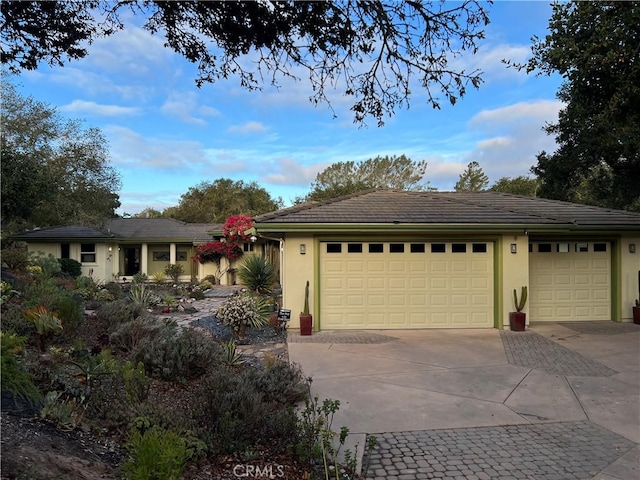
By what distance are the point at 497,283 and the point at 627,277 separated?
3.82 m

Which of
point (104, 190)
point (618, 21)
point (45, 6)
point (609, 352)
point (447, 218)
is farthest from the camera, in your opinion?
point (104, 190)

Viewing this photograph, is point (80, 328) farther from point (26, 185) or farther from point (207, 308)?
point (26, 185)

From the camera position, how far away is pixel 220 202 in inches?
1695

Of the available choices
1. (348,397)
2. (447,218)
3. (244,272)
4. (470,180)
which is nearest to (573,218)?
(447,218)

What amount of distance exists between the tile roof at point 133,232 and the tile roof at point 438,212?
47.6 ft

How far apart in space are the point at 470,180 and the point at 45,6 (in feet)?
142

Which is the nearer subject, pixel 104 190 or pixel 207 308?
pixel 207 308

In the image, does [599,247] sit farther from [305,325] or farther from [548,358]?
Result: [305,325]

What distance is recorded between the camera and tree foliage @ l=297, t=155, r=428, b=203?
145 feet

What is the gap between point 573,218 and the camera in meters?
11.2

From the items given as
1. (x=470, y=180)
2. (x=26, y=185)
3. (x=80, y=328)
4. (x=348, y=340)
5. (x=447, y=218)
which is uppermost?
(x=470, y=180)

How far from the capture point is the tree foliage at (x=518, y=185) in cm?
3834

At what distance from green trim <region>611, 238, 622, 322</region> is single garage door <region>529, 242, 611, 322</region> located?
0.29ft

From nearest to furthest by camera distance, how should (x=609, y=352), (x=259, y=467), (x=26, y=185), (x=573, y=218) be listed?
1. (x=259, y=467)
2. (x=609, y=352)
3. (x=573, y=218)
4. (x=26, y=185)
